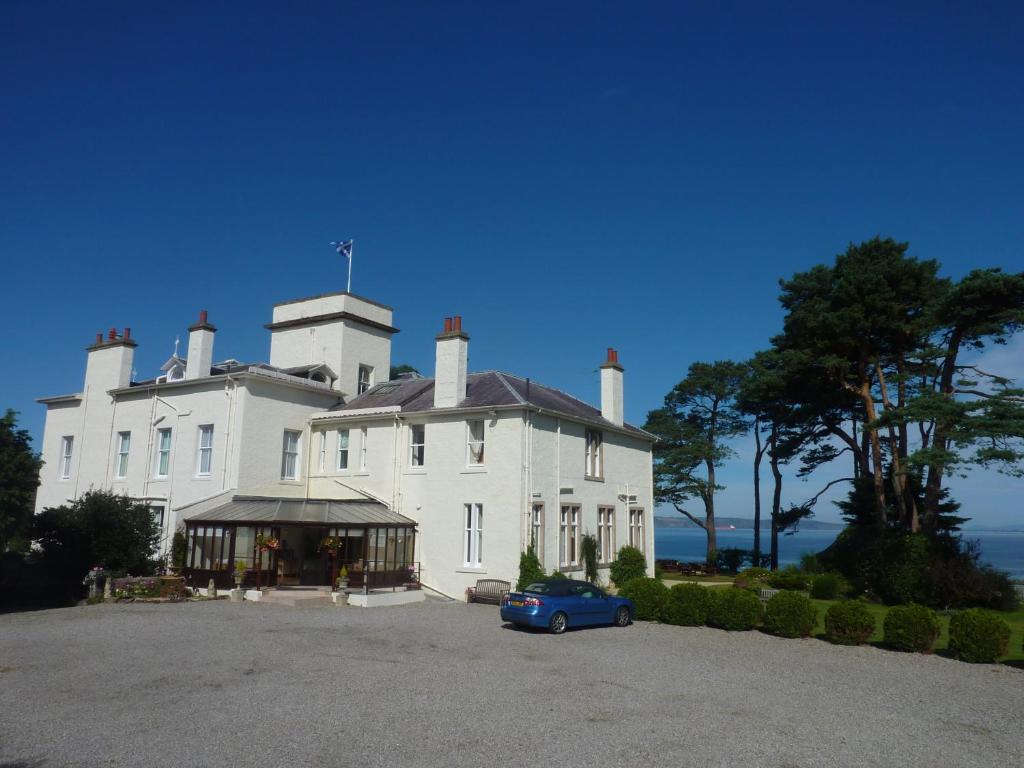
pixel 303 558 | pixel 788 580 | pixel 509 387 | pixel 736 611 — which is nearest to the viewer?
pixel 736 611

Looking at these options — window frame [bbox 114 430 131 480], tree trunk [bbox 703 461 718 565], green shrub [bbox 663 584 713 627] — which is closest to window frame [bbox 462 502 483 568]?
green shrub [bbox 663 584 713 627]

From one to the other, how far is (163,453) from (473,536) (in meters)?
14.5

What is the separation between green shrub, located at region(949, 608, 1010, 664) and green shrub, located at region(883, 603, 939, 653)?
494 mm

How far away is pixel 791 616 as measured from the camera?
1966cm

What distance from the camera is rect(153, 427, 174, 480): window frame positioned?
31.0 meters

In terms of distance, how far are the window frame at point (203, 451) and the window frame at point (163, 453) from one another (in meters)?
1.65

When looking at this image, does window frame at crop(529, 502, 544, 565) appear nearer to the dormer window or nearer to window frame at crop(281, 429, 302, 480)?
window frame at crop(281, 429, 302, 480)

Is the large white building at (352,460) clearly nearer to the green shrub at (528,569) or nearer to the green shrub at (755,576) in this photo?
the green shrub at (528,569)

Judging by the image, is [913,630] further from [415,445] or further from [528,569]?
[415,445]

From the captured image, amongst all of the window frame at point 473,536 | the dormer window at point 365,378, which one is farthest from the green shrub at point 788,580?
the dormer window at point 365,378

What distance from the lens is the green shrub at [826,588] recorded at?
2992 centimetres

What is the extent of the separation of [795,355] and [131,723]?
32114 millimetres

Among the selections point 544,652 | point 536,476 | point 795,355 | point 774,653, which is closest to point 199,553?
point 536,476

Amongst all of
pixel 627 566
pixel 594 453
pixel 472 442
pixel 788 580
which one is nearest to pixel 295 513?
pixel 472 442
